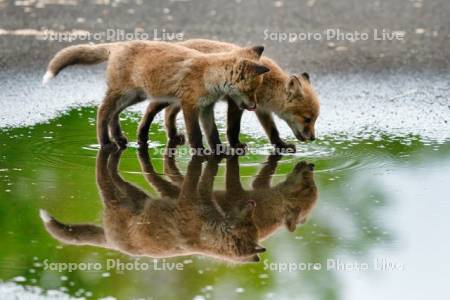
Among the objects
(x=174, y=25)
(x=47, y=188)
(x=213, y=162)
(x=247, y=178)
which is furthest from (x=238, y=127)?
(x=174, y=25)

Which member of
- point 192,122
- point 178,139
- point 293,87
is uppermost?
point 293,87

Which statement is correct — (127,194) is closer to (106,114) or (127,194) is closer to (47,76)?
(106,114)

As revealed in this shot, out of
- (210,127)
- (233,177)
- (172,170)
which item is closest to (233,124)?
(210,127)

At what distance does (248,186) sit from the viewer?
8930 millimetres

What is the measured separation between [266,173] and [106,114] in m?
1.95

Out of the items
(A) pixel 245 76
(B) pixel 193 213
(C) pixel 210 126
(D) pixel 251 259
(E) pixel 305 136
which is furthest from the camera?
(E) pixel 305 136

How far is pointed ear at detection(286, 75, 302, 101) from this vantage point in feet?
34.7

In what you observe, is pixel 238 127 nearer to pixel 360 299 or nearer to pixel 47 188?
pixel 47 188

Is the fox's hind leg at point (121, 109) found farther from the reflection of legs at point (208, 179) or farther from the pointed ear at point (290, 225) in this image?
the pointed ear at point (290, 225)

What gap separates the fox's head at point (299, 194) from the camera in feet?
26.3

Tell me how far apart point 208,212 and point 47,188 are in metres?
1.55

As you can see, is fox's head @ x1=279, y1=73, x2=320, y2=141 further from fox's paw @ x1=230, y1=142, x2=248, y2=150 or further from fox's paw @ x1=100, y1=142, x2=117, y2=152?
fox's paw @ x1=100, y1=142, x2=117, y2=152

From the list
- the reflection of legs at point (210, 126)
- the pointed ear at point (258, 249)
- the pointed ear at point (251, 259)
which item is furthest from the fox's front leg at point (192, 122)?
the pointed ear at point (251, 259)

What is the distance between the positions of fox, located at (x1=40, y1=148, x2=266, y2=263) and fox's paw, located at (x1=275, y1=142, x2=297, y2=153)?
157 centimetres
